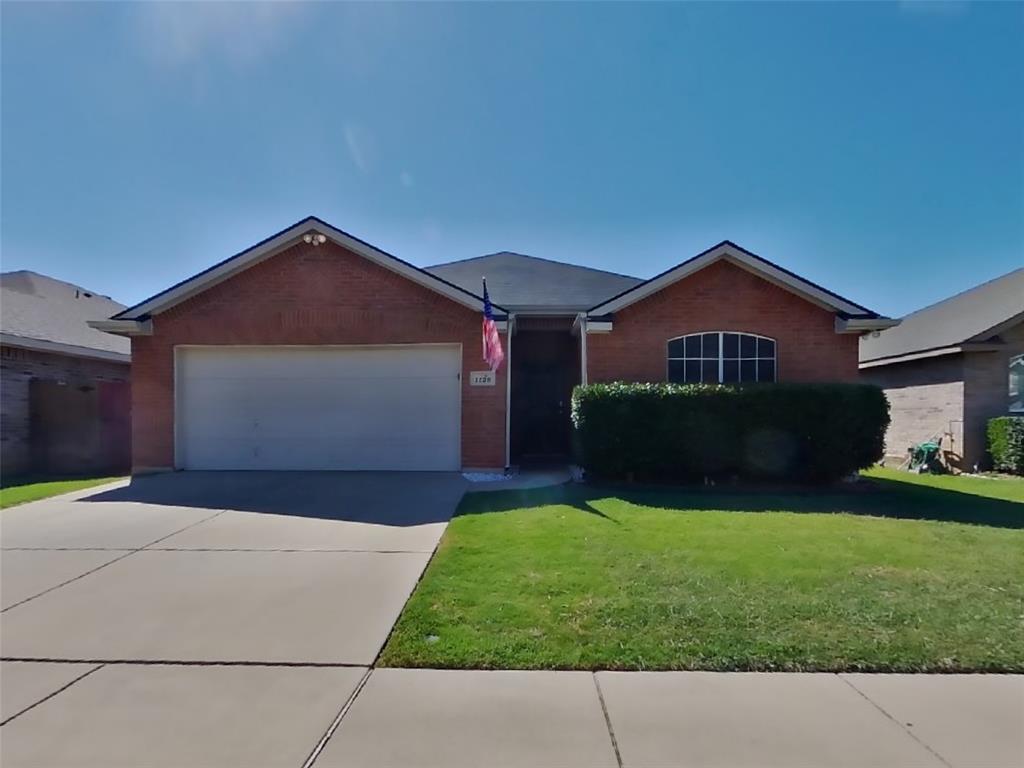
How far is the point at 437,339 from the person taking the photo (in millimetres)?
11344

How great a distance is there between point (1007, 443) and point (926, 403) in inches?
94.0

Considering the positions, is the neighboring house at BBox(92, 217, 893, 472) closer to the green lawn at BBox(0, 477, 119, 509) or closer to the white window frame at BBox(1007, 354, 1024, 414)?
the green lawn at BBox(0, 477, 119, 509)

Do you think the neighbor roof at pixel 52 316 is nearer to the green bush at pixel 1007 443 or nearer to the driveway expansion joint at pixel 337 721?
the driveway expansion joint at pixel 337 721

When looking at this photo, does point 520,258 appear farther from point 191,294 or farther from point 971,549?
point 971,549

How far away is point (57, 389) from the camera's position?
1413 cm

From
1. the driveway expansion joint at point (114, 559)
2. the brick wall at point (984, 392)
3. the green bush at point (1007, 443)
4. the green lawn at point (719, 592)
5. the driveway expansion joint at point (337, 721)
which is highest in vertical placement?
the brick wall at point (984, 392)

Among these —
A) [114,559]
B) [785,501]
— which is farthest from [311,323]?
[785,501]

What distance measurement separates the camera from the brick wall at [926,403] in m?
13.8

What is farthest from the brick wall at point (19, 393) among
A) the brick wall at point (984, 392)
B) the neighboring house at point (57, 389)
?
the brick wall at point (984, 392)

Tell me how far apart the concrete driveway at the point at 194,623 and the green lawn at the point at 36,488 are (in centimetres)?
145

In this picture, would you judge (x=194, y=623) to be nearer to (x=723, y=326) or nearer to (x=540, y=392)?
(x=723, y=326)

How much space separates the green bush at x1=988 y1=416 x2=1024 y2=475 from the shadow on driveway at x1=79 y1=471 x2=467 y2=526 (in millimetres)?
12732

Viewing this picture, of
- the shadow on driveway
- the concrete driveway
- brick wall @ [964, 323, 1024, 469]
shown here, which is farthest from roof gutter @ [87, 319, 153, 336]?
brick wall @ [964, 323, 1024, 469]

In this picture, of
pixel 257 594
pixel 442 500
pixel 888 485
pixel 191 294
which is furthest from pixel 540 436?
pixel 257 594
